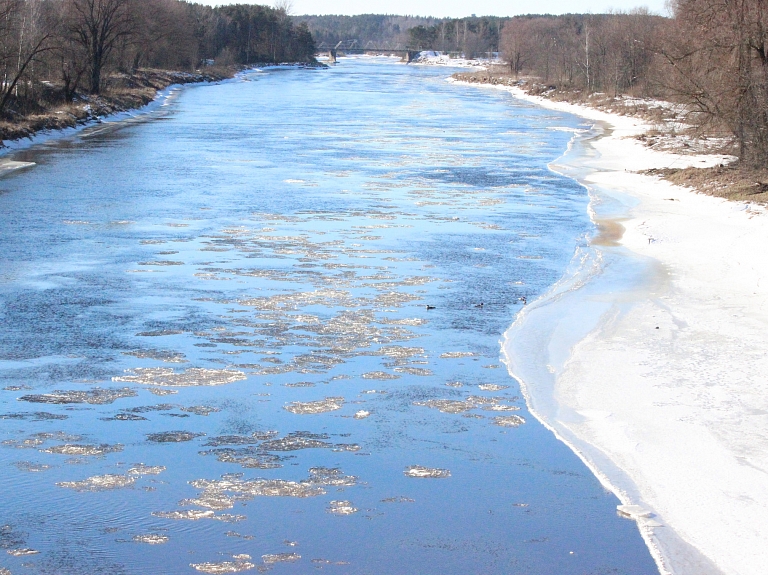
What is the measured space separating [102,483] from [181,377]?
2363mm

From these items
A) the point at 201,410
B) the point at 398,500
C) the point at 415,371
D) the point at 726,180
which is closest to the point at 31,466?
the point at 201,410

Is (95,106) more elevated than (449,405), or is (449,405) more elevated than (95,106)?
(95,106)

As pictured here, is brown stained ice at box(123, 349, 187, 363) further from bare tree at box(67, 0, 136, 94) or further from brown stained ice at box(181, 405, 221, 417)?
bare tree at box(67, 0, 136, 94)

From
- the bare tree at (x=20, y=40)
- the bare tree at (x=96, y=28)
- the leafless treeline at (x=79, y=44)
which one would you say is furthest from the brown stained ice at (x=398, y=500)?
the bare tree at (x=96, y=28)

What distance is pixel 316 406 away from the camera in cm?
817

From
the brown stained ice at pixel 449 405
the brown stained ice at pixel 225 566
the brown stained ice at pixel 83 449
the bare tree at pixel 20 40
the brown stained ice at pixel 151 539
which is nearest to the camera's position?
the brown stained ice at pixel 225 566

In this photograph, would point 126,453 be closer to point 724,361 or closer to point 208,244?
point 724,361

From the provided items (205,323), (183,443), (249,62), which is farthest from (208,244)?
(249,62)

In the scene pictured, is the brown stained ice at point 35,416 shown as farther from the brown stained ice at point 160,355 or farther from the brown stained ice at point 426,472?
the brown stained ice at point 426,472

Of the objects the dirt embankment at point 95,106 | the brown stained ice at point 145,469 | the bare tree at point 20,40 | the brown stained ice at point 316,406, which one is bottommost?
the brown stained ice at point 145,469

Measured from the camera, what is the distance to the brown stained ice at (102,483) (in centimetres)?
643

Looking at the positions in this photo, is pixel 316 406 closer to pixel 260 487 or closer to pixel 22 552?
pixel 260 487

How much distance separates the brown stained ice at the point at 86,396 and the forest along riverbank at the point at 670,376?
12.2ft

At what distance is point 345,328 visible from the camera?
416 inches
